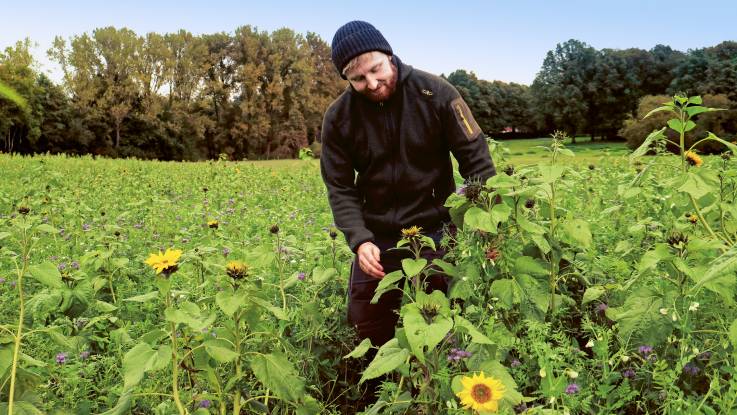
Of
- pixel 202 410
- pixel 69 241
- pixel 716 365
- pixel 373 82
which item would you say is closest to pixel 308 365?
pixel 202 410

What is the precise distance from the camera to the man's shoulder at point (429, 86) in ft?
9.93

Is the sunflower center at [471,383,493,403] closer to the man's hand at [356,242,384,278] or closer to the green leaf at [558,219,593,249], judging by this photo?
the green leaf at [558,219,593,249]

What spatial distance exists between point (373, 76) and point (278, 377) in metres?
1.48

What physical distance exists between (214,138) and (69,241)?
42.0 meters

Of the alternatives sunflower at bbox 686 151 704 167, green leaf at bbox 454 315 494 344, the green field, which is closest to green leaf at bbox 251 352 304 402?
the green field

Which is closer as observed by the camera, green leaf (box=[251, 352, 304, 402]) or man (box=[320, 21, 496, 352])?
green leaf (box=[251, 352, 304, 402])

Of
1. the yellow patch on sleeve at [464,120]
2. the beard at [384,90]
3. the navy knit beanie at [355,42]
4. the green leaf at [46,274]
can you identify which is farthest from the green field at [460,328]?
the navy knit beanie at [355,42]

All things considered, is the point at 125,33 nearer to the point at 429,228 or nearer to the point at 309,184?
the point at 309,184

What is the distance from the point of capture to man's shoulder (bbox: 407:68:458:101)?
3025 mm

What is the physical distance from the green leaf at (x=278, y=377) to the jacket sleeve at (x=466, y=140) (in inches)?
52.9

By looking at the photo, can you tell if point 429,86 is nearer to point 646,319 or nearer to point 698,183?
point 698,183

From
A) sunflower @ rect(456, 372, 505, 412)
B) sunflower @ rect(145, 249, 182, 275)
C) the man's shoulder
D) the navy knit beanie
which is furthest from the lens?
the man's shoulder

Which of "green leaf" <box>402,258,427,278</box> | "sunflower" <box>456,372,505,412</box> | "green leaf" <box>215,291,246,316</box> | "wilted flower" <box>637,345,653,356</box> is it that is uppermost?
"green leaf" <box>402,258,427,278</box>

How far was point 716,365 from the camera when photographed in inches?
87.9
